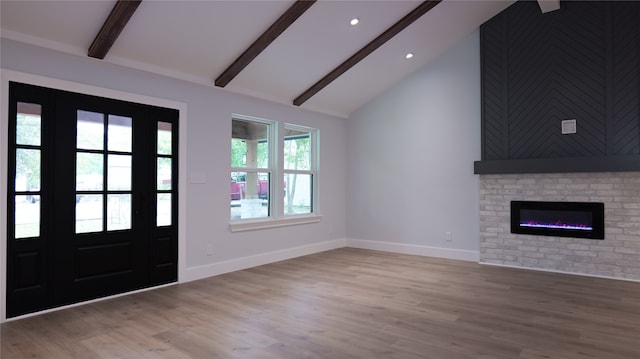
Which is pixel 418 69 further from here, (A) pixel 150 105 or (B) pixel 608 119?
(A) pixel 150 105

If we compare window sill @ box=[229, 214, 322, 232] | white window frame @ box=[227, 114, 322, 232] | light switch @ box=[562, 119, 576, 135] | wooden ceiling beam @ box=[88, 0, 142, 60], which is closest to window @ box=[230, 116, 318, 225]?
white window frame @ box=[227, 114, 322, 232]

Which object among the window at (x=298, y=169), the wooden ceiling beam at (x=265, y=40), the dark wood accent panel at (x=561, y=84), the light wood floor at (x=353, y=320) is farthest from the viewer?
the window at (x=298, y=169)

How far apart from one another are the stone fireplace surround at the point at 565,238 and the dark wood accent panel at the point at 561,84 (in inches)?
8.6

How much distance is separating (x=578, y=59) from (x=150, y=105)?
5450 mm

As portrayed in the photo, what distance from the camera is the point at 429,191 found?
6.36m

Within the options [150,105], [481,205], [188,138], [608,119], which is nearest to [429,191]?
[481,205]

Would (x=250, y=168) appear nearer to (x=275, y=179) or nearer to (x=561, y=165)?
(x=275, y=179)

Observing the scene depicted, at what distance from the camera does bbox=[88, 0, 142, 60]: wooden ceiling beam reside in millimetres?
3391

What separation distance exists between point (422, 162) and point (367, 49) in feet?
6.98

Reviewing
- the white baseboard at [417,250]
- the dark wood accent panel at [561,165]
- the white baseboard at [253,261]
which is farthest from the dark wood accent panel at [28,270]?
the dark wood accent panel at [561,165]

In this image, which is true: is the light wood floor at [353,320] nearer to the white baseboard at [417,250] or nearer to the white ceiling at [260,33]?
the white baseboard at [417,250]

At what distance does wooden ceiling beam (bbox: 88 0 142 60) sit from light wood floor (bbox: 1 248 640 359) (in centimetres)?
250

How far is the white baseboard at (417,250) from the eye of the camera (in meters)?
5.97

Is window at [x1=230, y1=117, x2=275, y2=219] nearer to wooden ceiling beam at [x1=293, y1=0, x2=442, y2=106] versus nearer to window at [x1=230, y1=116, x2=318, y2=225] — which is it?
window at [x1=230, y1=116, x2=318, y2=225]
